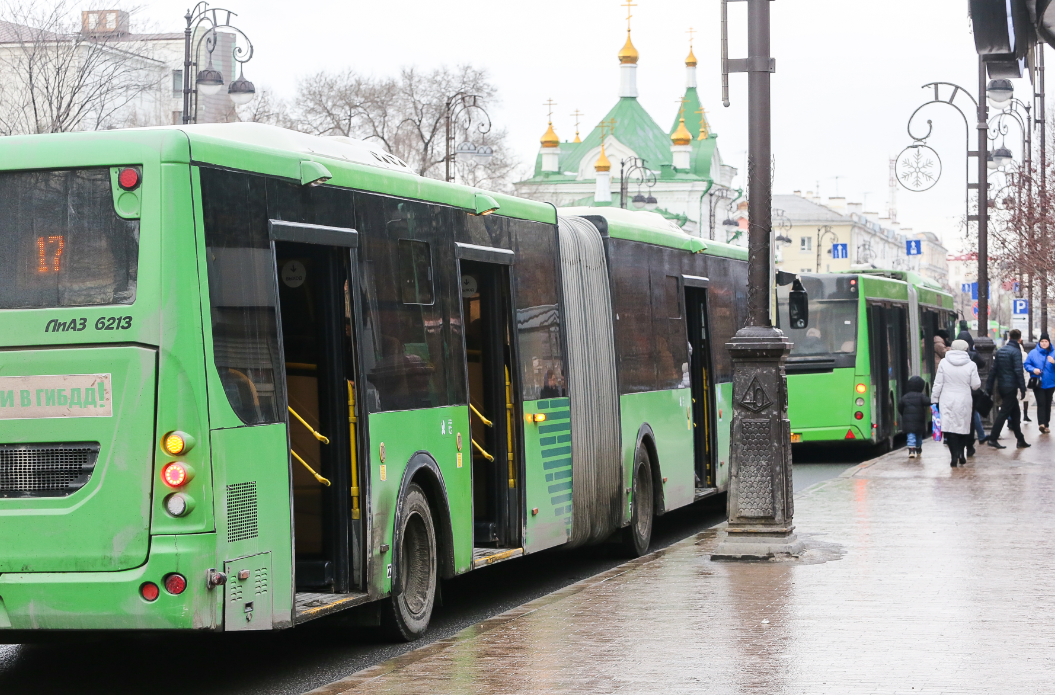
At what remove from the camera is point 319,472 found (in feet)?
28.1

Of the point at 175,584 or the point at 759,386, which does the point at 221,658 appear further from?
the point at 759,386

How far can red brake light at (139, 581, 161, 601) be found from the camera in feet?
23.3

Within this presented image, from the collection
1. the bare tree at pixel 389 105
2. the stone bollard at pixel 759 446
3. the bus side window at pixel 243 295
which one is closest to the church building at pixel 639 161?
the bare tree at pixel 389 105

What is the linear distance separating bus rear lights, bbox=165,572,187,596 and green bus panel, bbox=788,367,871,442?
59.7ft

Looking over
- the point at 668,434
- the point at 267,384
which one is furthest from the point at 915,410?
the point at 267,384

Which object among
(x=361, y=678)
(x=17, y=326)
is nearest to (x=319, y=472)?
(x=361, y=678)

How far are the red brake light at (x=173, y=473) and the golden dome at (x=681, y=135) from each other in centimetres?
10842

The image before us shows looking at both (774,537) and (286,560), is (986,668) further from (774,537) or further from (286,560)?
(774,537)

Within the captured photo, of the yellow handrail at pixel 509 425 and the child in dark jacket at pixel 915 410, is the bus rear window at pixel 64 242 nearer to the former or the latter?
the yellow handrail at pixel 509 425

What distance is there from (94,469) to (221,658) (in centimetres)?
227

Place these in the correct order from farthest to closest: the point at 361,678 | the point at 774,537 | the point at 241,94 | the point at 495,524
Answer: the point at 241,94
the point at 774,537
the point at 495,524
the point at 361,678

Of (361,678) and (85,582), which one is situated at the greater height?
(85,582)

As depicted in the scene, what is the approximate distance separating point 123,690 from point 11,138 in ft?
9.43

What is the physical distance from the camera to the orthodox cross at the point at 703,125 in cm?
12125
